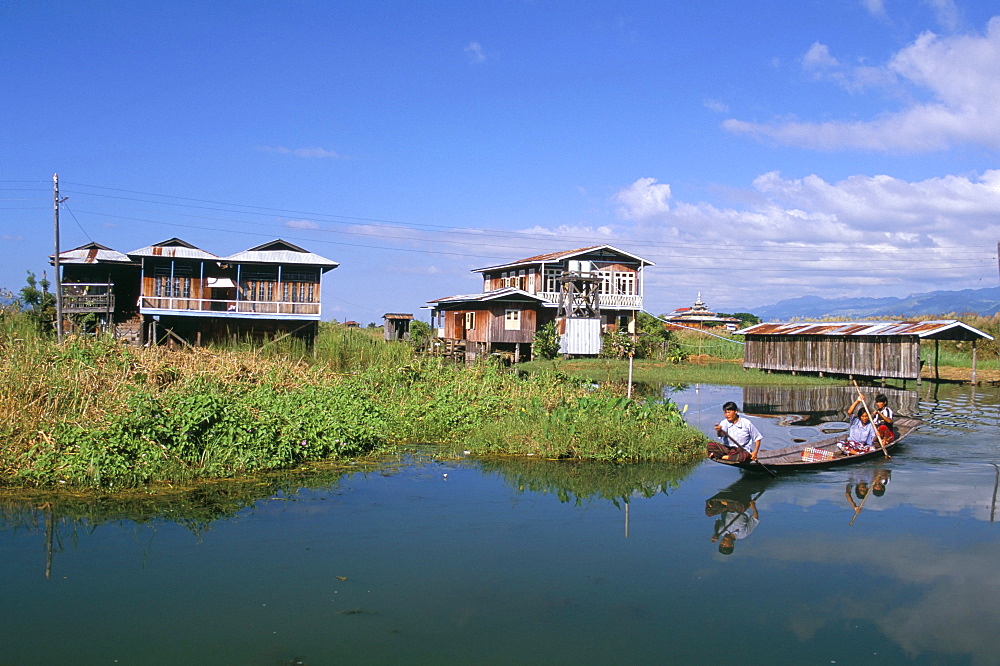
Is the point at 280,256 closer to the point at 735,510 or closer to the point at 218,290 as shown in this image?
the point at 218,290

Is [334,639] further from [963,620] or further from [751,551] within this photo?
[963,620]

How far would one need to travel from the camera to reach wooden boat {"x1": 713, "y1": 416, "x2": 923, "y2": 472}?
11727mm

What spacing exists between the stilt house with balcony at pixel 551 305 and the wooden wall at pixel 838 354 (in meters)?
7.15

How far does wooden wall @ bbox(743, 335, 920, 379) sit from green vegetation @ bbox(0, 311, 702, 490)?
14.1 meters

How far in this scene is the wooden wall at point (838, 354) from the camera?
27281 mm

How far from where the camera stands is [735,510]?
34.2 ft

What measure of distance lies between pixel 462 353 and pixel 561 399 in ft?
76.1

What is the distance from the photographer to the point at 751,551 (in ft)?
28.5

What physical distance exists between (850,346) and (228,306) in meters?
23.1

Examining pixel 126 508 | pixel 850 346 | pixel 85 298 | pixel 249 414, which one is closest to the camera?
pixel 126 508

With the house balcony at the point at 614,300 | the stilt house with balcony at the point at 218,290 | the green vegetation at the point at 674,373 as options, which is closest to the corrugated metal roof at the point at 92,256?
the stilt house with balcony at the point at 218,290

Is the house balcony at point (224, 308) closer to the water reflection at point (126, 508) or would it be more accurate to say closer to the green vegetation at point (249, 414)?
the green vegetation at point (249, 414)

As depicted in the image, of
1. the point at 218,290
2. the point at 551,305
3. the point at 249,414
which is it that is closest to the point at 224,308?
the point at 218,290

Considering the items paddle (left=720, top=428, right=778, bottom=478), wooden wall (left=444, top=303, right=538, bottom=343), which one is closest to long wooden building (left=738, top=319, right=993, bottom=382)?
wooden wall (left=444, top=303, right=538, bottom=343)
